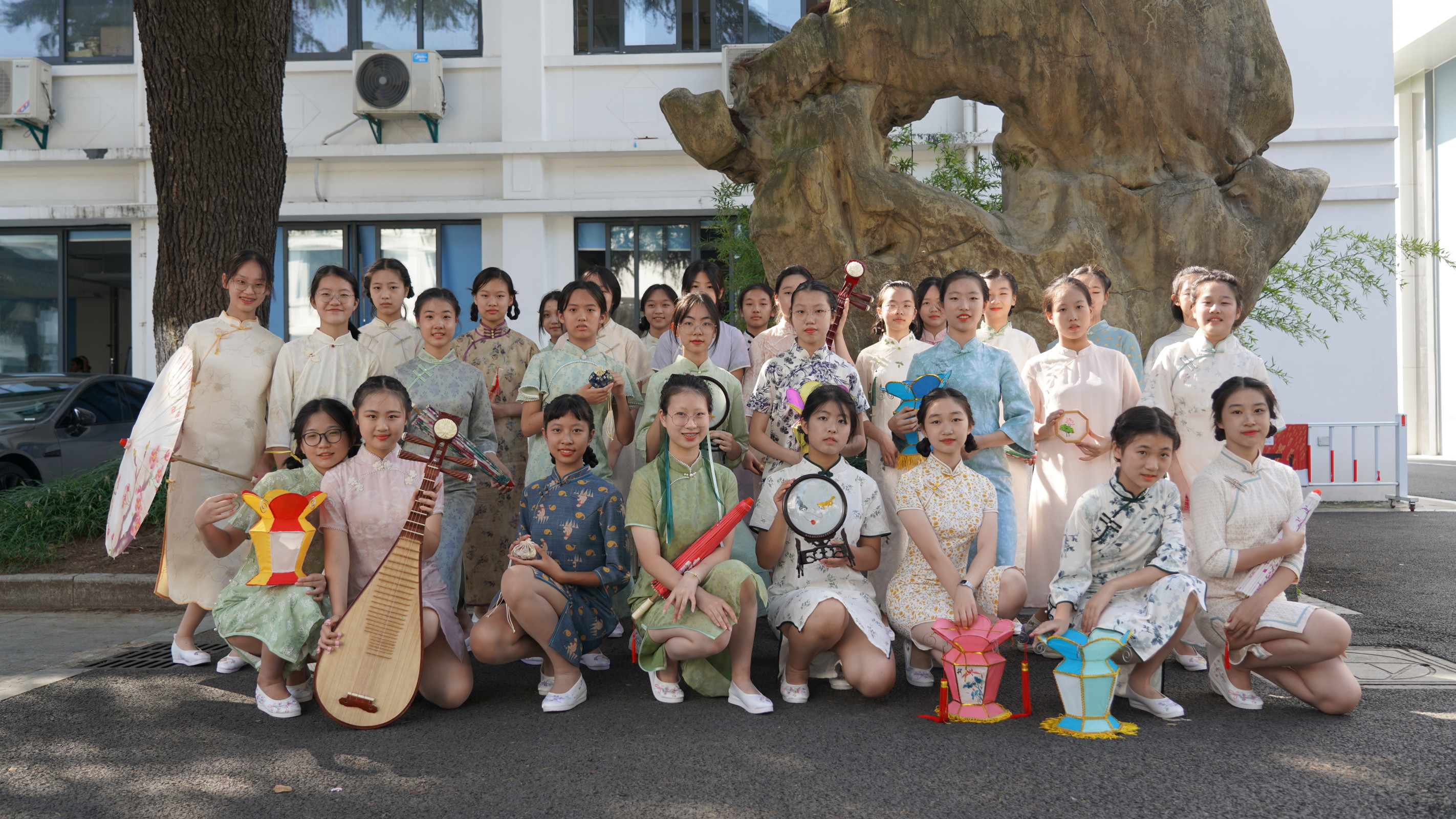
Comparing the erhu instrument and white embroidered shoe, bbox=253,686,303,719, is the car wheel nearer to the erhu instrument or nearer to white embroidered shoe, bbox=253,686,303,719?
white embroidered shoe, bbox=253,686,303,719

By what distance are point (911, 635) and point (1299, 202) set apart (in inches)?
164

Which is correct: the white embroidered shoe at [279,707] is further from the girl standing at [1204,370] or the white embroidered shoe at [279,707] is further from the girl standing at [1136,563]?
the girl standing at [1204,370]

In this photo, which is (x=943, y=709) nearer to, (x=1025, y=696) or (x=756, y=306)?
(x=1025, y=696)

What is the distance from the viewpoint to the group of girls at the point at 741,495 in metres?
3.33

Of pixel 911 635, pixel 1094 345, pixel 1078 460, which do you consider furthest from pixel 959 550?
pixel 1094 345

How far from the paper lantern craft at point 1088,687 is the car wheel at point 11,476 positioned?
24.6 feet

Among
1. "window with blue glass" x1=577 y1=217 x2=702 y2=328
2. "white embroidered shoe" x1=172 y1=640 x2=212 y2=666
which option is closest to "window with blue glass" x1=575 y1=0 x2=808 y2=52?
"window with blue glass" x1=577 y1=217 x2=702 y2=328

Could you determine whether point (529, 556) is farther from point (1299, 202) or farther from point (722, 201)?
point (722, 201)

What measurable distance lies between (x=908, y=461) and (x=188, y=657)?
3020mm

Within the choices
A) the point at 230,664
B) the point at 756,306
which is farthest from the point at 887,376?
the point at 230,664

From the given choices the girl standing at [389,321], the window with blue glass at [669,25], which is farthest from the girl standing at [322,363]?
the window with blue glass at [669,25]

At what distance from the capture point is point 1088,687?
300 cm

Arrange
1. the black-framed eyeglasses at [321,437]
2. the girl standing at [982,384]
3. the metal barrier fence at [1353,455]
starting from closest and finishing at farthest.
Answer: the black-framed eyeglasses at [321,437]
the girl standing at [982,384]
the metal barrier fence at [1353,455]

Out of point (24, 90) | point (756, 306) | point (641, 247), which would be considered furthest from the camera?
point (641, 247)
